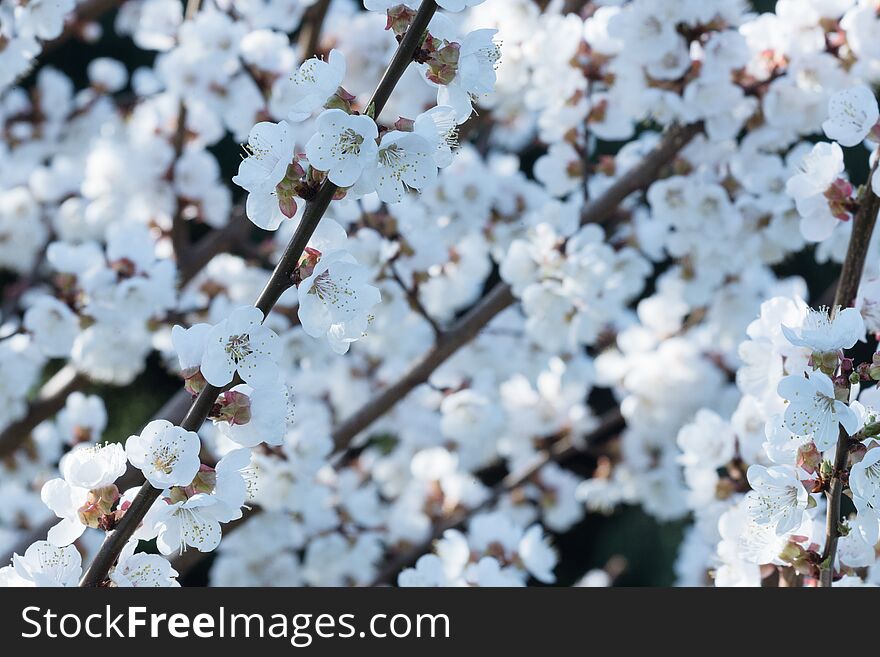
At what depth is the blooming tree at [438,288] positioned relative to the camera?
1081mm

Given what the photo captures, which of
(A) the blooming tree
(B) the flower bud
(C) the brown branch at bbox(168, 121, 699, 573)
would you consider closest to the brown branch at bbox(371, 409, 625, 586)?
(A) the blooming tree

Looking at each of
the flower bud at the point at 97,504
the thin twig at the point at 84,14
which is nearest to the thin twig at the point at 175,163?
the thin twig at the point at 84,14

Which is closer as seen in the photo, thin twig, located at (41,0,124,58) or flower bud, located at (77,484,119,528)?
flower bud, located at (77,484,119,528)

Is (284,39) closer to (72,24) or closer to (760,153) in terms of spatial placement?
(72,24)

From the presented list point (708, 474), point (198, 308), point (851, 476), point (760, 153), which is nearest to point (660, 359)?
point (760, 153)

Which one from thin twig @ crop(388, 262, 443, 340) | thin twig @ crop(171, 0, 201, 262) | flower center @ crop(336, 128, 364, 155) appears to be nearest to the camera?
flower center @ crop(336, 128, 364, 155)

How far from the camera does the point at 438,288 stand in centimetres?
236

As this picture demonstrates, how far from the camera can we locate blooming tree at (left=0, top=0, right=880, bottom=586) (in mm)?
1081

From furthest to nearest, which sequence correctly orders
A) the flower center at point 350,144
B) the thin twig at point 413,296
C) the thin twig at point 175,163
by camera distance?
the thin twig at point 175,163 → the thin twig at point 413,296 → the flower center at point 350,144

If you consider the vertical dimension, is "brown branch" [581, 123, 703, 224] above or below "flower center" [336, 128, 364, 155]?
above

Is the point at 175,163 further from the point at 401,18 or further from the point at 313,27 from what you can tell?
the point at 401,18

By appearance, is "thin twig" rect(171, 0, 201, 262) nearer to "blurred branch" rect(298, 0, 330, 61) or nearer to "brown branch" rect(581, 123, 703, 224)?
"blurred branch" rect(298, 0, 330, 61)

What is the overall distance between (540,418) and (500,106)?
84cm

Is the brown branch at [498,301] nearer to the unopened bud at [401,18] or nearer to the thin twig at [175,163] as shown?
the thin twig at [175,163]
